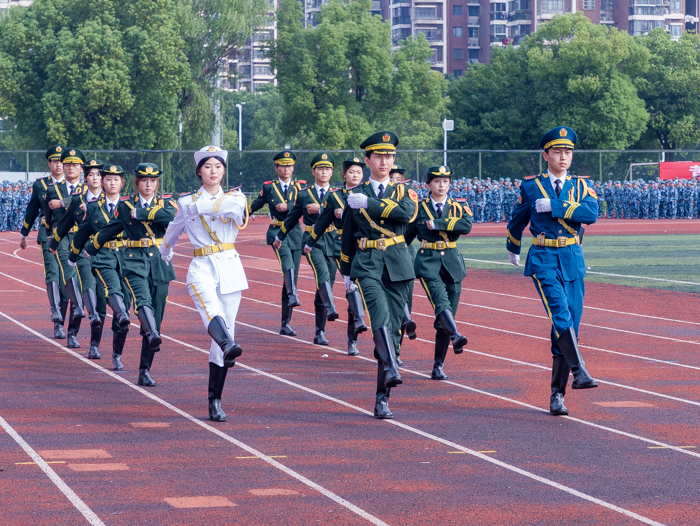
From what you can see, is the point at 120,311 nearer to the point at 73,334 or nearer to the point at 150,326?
the point at 150,326

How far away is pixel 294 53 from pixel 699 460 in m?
52.3

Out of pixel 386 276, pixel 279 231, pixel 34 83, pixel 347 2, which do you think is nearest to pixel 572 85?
pixel 347 2

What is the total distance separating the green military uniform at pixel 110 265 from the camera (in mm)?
10414

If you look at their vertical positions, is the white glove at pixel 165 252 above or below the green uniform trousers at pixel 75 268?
above

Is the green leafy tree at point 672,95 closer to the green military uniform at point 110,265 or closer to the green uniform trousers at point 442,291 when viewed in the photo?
the green uniform trousers at point 442,291

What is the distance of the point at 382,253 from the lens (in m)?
8.45

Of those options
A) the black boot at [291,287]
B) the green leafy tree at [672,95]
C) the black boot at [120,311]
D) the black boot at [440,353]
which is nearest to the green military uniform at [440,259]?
the black boot at [440,353]

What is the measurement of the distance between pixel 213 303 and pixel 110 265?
292cm

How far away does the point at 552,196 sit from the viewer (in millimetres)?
8445

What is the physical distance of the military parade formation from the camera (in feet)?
26.8

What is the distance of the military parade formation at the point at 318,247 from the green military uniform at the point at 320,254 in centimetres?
2

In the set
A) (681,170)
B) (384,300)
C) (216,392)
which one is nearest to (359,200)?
(384,300)

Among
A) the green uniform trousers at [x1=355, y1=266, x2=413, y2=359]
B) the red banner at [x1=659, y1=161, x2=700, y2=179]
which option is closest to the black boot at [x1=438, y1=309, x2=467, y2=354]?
the green uniform trousers at [x1=355, y1=266, x2=413, y2=359]

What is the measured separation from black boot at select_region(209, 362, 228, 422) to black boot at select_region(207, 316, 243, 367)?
0.45ft
